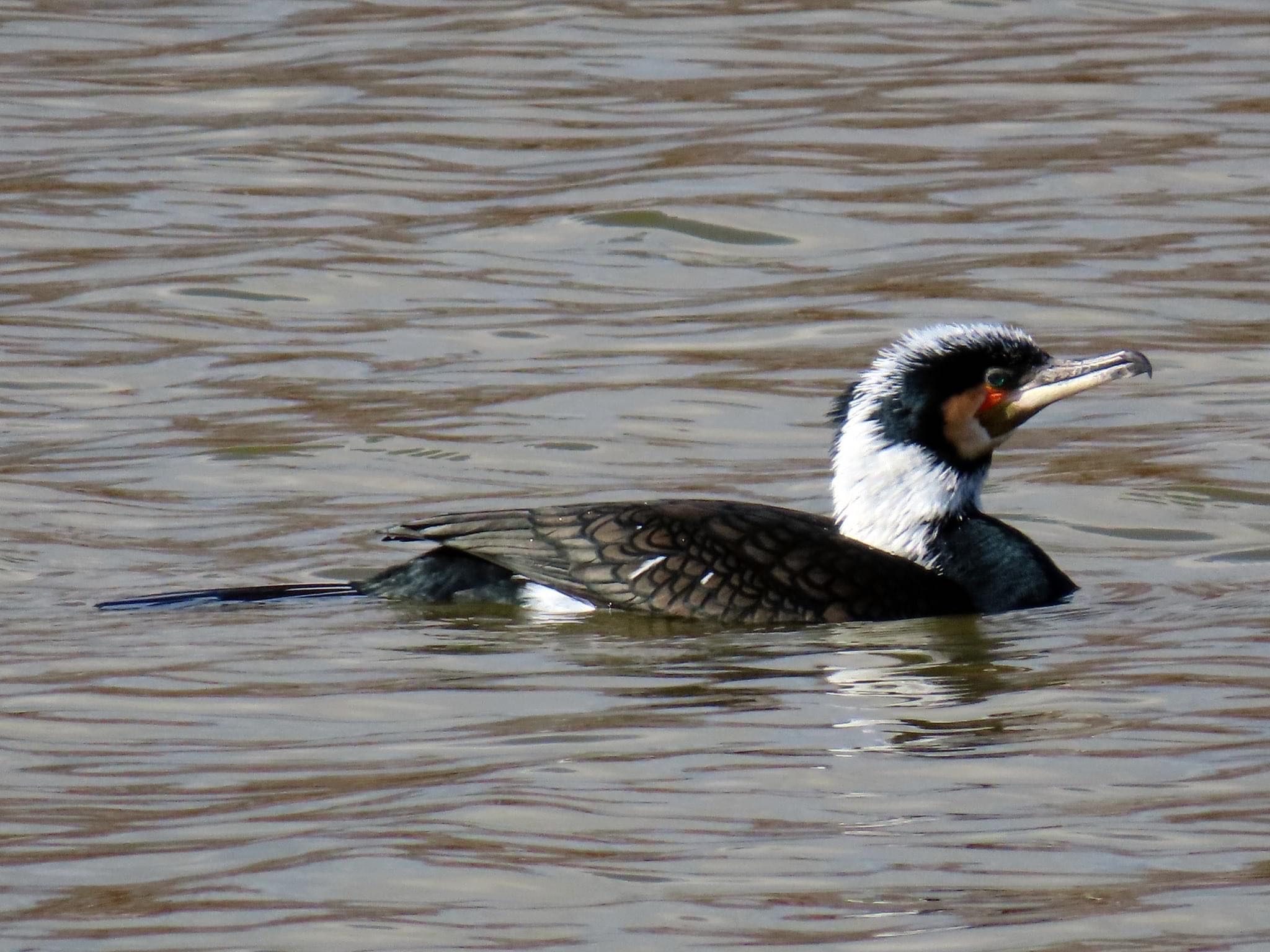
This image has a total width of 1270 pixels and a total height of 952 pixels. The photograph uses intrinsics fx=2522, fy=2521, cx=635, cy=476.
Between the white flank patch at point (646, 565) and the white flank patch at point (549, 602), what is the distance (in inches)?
6.5

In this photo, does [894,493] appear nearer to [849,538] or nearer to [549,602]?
[849,538]

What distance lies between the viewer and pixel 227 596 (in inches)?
299

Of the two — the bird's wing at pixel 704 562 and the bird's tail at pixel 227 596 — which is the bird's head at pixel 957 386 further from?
the bird's tail at pixel 227 596

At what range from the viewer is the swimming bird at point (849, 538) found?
740 cm

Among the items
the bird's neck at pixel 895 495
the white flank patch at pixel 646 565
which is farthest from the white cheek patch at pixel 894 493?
the white flank patch at pixel 646 565

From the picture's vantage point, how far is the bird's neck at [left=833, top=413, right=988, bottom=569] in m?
7.81

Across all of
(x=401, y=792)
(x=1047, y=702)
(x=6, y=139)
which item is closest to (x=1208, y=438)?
(x=1047, y=702)

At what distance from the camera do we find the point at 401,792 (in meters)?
5.38

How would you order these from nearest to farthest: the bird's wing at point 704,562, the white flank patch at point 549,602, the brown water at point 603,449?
the brown water at point 603,449, the bird's wing at point 704,562, the white flank patch at point 549,602

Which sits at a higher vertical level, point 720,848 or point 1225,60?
point 1225,60

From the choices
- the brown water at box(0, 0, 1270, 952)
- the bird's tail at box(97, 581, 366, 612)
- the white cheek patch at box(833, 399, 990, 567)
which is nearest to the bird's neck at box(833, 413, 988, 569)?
A: the white cheek patch at box(833, 399, 990, 567)

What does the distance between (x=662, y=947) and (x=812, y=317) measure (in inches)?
297

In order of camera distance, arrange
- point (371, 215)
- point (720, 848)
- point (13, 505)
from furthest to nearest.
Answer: point (371, 215) < point (13, 505) < point (720, 848)

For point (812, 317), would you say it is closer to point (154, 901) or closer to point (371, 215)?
point (371, 215)
